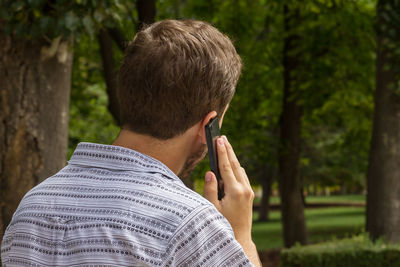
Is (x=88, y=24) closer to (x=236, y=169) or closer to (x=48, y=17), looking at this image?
(x=48, y=17)

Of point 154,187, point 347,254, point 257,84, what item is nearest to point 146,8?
point 347,254

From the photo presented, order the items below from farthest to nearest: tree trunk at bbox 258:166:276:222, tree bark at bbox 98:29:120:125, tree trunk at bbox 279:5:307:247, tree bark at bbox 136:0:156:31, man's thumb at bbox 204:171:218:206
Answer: tree trunk at bbox 258:166:276:222
tree trunk at bbox 279:5:307:247
tree bark at bbox 98:29:120:125
tree bark at bbox 136:0:156:31
man's thumb at bbox 204:171:218:206

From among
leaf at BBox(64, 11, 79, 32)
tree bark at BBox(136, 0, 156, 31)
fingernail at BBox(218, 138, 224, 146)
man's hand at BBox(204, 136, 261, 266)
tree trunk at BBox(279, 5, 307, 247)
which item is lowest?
tree trunk at BBox(279, 5, 307, 247)

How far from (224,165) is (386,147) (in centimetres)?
762

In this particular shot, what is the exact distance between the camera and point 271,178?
2998cm

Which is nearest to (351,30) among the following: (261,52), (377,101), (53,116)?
(261,52)

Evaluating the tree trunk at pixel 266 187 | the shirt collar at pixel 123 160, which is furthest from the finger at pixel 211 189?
the tree trunk at pixel 266 187

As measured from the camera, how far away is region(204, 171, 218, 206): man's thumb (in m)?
1.52

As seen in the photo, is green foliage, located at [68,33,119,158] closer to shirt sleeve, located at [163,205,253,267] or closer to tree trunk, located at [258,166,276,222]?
shirt sleeve, located at [163,205,253,267]

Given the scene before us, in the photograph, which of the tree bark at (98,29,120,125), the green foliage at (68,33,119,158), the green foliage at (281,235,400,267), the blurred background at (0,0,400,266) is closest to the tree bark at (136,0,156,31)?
the blurred background at (0,0,400,266)

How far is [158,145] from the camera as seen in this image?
4.81 ft

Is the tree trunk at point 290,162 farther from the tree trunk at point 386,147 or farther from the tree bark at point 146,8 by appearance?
the tree bark at point 146,8

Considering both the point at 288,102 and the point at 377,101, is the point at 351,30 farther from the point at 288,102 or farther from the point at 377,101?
the point at 377,101

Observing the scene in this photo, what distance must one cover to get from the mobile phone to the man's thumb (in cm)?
2
